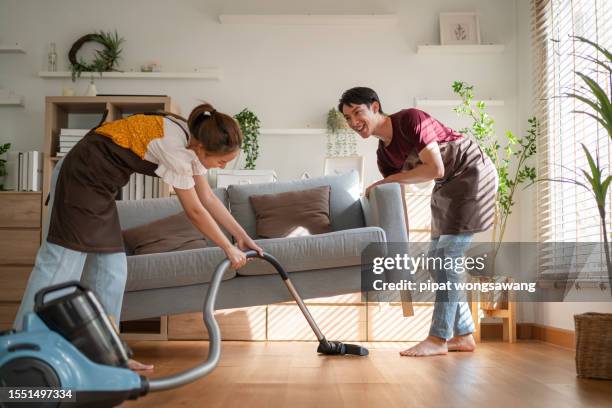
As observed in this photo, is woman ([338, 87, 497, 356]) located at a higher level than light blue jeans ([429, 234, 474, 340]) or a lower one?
higher

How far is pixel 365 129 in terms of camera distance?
2.92 meters

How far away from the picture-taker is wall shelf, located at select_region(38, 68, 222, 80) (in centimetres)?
473

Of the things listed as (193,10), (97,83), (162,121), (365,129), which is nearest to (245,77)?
(193,10)

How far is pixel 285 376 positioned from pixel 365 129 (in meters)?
1.11

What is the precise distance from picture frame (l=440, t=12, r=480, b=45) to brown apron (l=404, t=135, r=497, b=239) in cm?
184

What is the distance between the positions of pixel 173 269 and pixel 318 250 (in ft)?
2.24

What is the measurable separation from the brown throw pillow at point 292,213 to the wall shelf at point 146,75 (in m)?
1.21

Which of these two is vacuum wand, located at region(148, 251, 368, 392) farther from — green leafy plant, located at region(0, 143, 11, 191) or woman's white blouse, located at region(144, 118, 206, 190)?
green leafy plant, located at region(0, 143, 11, 191)

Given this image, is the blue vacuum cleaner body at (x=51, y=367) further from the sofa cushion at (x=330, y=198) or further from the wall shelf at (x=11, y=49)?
the wall shelf at (x=11, y=49)

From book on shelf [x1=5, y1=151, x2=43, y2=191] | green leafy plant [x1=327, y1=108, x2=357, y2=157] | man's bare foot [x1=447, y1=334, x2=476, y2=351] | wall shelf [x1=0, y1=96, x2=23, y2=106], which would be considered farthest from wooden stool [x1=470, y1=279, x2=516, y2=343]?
wall shelf [x1=0, y1=96, x2=23, y2=106]

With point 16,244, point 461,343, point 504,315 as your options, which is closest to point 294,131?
point 504,315

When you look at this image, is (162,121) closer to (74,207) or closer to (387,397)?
(74,207)

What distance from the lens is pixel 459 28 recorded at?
4.74 meters

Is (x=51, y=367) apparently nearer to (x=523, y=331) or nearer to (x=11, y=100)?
(x=523, y=331)
